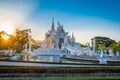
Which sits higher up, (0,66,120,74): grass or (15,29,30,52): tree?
(15,29,30,52): tree

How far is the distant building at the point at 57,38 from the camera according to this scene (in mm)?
66650

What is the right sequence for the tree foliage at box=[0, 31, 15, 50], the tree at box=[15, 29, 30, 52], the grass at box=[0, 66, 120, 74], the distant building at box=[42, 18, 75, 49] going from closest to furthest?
1. the grass at box=[0, 66, 120, 74]
2. the tree foliage at box=[0, 31, 15, 50]
3. the tree at box=[15, 29, 30, 52]
4. the distant building at box=[42, 18, 75, 49]

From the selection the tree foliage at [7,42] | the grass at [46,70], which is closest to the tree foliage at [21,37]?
the tree foliage at [7,42]

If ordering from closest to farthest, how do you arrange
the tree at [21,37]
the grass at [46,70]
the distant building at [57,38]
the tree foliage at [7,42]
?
the grass at [46,70] < the tree foliage at [7,42] < the tree at [21,37] < the distant building at [57,38]

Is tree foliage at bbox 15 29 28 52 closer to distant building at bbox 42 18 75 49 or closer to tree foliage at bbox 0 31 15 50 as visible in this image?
tree foliage at bbox 0 31 15 50

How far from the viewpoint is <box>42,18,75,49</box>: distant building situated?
66.7 m

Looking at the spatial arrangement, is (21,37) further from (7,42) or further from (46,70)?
(46,70)

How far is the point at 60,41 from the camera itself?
7050 centimetres

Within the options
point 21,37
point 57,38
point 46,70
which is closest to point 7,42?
point 21,37

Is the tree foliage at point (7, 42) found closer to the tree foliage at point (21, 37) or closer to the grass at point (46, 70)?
the tree foliage at point (21, 37)

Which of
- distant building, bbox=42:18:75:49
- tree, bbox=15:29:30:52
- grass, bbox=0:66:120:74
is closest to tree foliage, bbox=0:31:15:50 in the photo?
tree, bbox=15:29:30:52

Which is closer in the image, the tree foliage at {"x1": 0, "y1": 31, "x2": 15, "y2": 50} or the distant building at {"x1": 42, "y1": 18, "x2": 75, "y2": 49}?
the tree foliage at {"x1": 0, "y1": 31, "x2": 15, "y2": 50}

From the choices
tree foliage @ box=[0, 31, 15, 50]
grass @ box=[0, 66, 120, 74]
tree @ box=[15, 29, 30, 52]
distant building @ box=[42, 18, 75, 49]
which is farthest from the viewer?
distant building @ box=[42, 18, 75, 49]

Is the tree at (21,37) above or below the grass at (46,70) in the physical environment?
above
